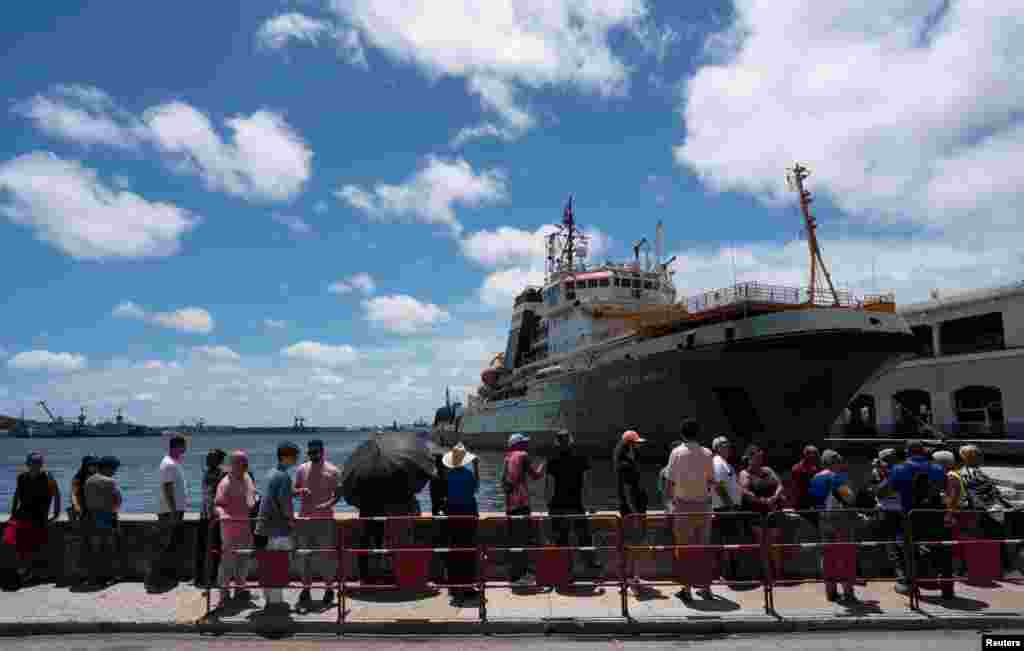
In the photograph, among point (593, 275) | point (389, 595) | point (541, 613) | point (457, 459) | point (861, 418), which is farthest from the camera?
point (861, 418)

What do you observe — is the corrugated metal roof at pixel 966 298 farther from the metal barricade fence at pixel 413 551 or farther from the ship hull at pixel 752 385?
the metal barricade fence at pixel 413 551

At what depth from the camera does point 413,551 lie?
712 centimetres

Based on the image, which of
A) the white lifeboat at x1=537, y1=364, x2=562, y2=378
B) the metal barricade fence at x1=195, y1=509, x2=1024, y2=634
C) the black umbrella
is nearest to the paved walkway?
the metal barricade fence at x1=195, y1=509, x2=1024, y2=634

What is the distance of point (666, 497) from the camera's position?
25.2 feet

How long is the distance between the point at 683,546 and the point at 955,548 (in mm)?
3233

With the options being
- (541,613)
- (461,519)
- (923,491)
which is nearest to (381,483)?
(461,519)

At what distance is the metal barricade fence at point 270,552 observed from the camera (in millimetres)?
6934

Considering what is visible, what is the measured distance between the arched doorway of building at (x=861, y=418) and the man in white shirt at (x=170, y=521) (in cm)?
5007

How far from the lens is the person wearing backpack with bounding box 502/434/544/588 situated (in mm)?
7785

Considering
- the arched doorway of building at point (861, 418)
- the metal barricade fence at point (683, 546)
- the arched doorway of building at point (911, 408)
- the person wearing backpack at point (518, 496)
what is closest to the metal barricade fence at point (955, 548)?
the metal barricade fence at point (683, 546)

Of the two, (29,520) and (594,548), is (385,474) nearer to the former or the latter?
(594,548)

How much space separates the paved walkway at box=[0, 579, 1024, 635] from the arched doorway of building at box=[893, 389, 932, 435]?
43.6 meters

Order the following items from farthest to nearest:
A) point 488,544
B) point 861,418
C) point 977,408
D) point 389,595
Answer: point 861,418
point 977,408
point 488,544
point 389,595

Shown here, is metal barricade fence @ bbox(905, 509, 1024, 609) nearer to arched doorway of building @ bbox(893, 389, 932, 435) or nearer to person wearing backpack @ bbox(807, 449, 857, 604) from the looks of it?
person wearing backpack @ bbox(807, 449, 857, 604)
